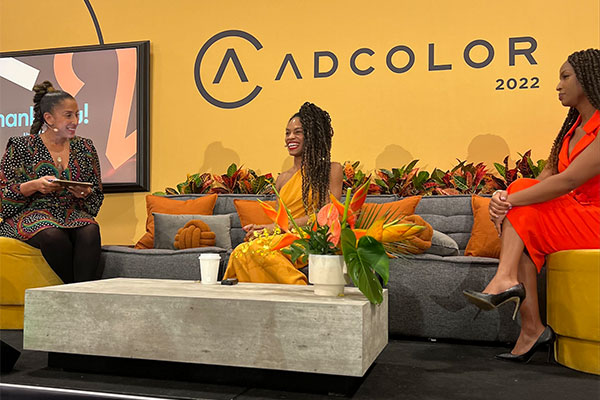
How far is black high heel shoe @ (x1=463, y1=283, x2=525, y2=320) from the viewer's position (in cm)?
238

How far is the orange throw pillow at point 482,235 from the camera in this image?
3.25m

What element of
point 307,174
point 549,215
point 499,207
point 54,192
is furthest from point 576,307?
point 54,192

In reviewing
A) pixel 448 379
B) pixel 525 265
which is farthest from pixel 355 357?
pixel 525 265

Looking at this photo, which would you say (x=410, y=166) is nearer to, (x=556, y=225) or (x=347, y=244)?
(x=556, y=225)

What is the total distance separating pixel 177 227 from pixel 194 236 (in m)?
0.27

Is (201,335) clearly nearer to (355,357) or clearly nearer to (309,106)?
(355,357)

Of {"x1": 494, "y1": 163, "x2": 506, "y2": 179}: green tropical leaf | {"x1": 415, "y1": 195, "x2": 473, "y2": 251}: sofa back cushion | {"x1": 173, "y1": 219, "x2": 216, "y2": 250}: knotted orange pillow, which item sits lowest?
{"x1": 173, "y1": 219, "x2": 216, "y2": 250}: knotted orange pillow

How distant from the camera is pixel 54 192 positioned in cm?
342

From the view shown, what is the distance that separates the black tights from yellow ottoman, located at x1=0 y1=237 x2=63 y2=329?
9cm

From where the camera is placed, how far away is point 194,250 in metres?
3.40

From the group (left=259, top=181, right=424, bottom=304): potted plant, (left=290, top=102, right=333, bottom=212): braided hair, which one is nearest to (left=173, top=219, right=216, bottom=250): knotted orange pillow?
(left=290, top=102, right=333, bottom=212): braided hair

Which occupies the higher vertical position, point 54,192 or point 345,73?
point 345,73

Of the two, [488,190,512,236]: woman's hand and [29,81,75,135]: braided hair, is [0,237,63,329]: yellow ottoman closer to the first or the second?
[29,81,75,135]: braided hair

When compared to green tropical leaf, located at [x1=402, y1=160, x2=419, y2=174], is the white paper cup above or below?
below
